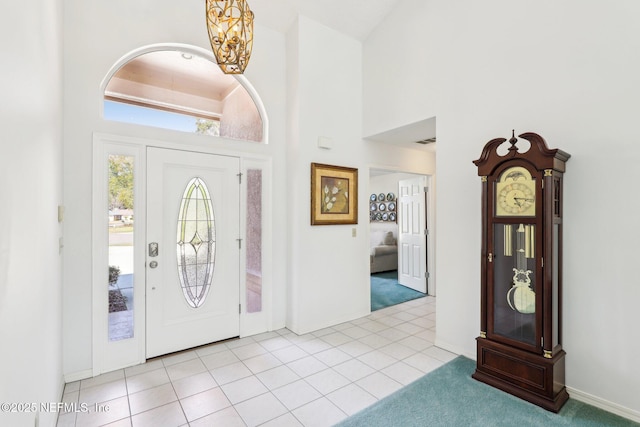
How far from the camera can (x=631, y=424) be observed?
2.14m

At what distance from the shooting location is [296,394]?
2.49 meters

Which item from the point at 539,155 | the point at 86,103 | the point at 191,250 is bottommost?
the point at 191,250

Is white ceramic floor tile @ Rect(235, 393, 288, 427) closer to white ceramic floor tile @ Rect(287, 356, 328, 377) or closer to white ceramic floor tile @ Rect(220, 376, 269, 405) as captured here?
white ceramic floor tile @ Rect(220, 376, 269, 405)

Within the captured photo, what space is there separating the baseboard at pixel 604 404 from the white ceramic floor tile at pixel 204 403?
2718mm

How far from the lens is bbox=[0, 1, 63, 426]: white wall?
105 cm

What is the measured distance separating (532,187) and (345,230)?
2257 millimetres

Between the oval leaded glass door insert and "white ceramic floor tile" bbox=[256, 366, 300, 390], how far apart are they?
1106 millimetres

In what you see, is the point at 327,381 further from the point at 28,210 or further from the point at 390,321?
the point at 28,210

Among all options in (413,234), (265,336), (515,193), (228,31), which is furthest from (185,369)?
(413,234)

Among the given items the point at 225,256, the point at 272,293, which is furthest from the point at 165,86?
the point at 272,293

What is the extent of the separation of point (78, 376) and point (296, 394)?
6.38ft

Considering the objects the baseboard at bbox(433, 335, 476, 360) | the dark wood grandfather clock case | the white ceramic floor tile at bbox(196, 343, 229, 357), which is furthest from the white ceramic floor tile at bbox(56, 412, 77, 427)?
the baseboard at bbox(433, 335, 476, 360)

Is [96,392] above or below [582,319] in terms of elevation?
below

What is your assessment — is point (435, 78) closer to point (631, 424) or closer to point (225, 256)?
point (225, 256)
